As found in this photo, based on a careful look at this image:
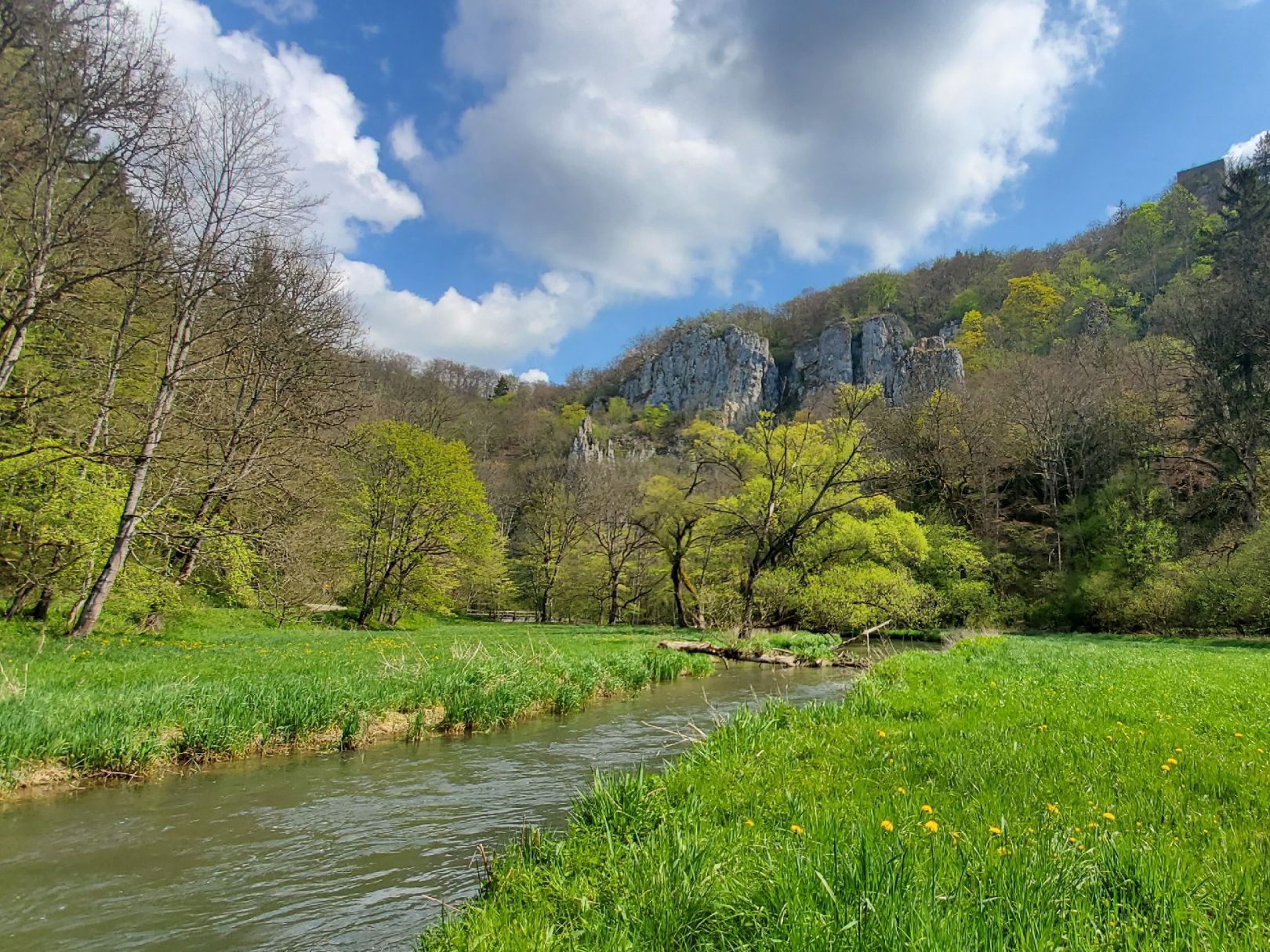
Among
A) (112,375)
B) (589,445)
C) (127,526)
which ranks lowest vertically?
(127,526)

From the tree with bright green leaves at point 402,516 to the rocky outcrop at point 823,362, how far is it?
262 feet

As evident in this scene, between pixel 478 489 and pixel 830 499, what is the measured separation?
2001 cm

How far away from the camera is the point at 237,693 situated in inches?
364

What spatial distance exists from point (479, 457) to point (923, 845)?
6244cm

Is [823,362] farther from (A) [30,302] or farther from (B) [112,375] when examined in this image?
(A) [30,302]

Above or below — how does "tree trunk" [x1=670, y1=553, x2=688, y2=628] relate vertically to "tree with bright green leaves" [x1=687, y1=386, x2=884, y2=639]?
below

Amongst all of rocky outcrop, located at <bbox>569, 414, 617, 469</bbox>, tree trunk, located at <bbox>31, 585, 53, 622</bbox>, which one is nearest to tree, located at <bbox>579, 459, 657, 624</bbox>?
rocky outcrop, located at <bbox>569, 414, 617, 469</bbox>

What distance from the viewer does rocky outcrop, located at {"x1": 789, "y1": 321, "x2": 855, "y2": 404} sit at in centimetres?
10694

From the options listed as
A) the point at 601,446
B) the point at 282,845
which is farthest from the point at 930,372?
the point at 282,845

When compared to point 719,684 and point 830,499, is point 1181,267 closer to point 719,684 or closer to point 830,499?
point 830,499

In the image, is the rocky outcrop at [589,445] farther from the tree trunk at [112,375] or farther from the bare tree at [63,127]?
the bare tree at [63,127]

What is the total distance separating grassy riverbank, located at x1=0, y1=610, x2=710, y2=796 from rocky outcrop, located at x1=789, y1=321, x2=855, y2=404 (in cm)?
9563

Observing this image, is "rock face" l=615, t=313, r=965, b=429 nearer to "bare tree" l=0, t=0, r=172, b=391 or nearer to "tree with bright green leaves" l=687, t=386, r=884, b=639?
"tree with bright green leaves" l=687, t=386, r=884, b=639

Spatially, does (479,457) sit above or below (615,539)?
above
